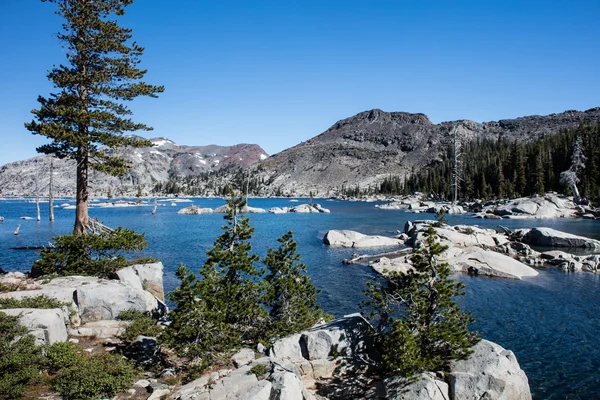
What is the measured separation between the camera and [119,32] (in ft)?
79.8

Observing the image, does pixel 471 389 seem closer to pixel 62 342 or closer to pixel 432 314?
pixel 432 314

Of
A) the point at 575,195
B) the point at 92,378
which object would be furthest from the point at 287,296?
the point at 575,195

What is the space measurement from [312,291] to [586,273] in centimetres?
3242

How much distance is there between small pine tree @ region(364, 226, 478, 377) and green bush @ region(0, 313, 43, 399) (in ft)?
38.7

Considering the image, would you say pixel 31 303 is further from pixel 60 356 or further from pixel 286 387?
pixel 286 387

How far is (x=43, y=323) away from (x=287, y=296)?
31.9 feet

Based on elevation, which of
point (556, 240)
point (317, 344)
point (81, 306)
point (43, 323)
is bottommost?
point (556, 240)

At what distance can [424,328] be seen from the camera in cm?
1384

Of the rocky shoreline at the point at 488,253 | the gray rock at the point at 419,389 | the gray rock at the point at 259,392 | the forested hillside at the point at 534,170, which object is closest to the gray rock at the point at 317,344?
the gray rock at the point at 419,389

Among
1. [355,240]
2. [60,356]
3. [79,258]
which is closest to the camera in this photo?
[60,356]

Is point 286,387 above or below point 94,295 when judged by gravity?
below

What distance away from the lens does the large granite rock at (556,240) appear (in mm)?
47031

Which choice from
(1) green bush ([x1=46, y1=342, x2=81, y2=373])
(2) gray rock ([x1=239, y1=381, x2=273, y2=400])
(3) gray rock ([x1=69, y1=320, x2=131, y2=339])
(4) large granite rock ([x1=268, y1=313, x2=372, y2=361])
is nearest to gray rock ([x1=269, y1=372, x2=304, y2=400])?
(2) gray rock ([x1=239, y1=381, x2=273, y2=400])

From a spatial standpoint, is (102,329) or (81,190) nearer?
(102,329)
